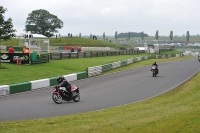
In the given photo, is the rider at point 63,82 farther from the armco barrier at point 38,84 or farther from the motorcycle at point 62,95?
the armco barrier at point 38,84

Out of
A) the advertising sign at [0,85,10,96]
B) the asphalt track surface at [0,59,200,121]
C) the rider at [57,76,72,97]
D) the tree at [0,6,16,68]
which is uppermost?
the tree at [0,6,16,68]

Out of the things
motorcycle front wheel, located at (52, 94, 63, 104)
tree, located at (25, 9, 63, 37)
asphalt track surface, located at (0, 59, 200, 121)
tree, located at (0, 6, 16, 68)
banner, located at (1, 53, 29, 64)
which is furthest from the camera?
tree, located at (25, 9, 63, 37)

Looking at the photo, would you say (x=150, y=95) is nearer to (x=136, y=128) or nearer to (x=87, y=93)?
(x=87, y=93)

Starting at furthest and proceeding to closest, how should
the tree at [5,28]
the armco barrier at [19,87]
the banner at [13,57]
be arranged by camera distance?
the banner at [13,57] < the tree at [5,28] < the armco barrier at [19,87]

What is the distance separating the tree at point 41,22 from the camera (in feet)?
369

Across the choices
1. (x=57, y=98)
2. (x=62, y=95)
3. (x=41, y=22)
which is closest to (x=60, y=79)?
(x=62, y=95)

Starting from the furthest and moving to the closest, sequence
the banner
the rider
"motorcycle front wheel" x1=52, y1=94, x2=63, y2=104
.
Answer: the banner
the rider
"motorcycle front wheel" x1=52, y1=94, x2=63, y2=104

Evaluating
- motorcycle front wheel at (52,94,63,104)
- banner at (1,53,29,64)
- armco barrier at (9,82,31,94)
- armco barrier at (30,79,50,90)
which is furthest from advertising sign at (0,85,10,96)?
banner at (1,53,29,64)

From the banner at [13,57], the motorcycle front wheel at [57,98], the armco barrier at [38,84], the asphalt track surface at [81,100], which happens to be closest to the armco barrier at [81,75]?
the asphalt track surface at [81,100]

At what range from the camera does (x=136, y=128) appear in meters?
9.62

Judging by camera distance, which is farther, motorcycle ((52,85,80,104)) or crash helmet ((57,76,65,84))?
crash helmet ((57,76,65,84))

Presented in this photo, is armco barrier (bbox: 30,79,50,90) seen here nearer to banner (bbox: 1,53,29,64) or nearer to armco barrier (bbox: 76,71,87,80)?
armco barrier (bbox: 76,71,87,80)

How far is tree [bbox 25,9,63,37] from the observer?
4427 inches

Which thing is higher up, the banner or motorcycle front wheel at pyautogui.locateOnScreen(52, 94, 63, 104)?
Result: the banner
